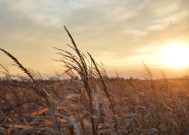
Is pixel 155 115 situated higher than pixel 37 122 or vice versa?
pixel 37 122

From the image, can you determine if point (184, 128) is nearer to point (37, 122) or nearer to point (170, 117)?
point (170, 117)

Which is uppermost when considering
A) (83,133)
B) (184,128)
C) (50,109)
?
(50,109)

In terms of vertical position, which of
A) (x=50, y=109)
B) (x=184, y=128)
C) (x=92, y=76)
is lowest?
(x=184, y=128)

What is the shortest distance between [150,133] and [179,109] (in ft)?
5.15

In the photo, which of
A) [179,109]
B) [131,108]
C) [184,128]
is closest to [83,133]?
[131,108]

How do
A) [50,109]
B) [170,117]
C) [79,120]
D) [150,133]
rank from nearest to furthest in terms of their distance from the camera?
1. [50,109]
2. [79,120]
3. [150,133]
4. [170,117]

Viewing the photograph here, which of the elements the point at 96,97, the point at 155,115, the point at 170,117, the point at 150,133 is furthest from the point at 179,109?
the point at 96,97

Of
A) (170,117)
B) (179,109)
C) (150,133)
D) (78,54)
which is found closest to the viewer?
(78,54)

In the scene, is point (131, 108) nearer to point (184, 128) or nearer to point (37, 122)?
point (184, 128)

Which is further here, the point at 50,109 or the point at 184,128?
the point at 184,128

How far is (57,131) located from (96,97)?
1.88ft

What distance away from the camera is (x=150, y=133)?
366 centimetres

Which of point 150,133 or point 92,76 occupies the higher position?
point 92,76

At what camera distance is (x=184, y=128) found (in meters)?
4.34
